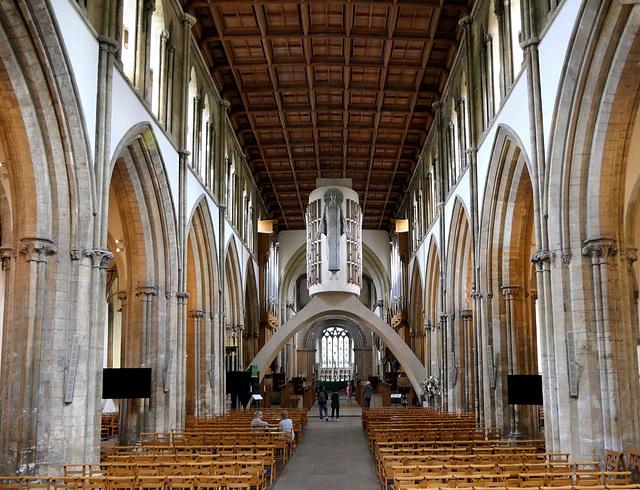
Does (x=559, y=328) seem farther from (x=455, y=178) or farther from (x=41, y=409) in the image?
(x=455, y=178)

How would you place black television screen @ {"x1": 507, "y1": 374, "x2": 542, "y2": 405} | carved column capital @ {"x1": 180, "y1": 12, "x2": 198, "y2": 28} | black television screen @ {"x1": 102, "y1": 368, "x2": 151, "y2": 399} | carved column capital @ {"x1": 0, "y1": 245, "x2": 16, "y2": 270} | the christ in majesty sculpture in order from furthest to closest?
the christ in majesty sculpture, carved column capital @ {"x1": 180, "y1": 12, "x2": 198, "y2": 28}, black television screen @ {"x1": 102, "y1": 368, "x2": 151, "y2": 399}, black television screen @ {"x1": 507, "y1": 374, "x2": 542, "y2": 405}, carved column capital @ {"x1": 0, "y1": 245, "x2": 16, "y2": 270}

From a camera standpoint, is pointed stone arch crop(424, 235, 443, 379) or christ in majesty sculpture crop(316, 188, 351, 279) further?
pointed stone arch crop(424, 235, 443, 379)

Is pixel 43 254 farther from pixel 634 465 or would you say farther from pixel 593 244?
pixel 634 465

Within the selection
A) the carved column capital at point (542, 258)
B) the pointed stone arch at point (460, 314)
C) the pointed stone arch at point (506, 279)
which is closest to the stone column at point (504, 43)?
the pointed stone arch at point (506, 279)

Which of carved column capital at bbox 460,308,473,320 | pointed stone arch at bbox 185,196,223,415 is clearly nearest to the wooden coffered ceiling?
pointed stone arch at bbox 185,196,223,415

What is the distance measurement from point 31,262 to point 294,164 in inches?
861

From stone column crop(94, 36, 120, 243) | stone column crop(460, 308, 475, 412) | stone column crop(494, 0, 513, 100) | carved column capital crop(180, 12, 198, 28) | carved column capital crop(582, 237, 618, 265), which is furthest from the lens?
stone column crop(460, 308, 475, 412)

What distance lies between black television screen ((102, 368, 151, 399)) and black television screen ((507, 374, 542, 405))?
755 cm

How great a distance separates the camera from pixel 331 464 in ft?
47.3

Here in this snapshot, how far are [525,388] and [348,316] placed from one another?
14.8 metres

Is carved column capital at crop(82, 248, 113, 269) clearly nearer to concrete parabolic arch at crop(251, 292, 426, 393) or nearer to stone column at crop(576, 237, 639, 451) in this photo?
stone column at crop(576, 237, 639, 451)

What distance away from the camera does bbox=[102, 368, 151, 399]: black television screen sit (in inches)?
552

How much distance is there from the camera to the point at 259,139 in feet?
93.8

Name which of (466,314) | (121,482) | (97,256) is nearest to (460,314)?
(466,314)
